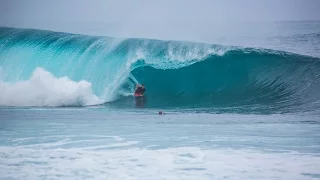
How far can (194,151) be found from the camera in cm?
354

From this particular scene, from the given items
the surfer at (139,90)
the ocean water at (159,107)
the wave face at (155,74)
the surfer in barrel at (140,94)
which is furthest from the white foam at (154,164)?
the surfer at (139,90)

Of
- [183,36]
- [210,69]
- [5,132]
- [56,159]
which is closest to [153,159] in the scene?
[56,159]

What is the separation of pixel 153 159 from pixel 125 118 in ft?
7.59

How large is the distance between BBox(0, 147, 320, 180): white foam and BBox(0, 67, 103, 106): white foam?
11.6ft

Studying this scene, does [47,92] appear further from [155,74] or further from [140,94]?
[155,74]

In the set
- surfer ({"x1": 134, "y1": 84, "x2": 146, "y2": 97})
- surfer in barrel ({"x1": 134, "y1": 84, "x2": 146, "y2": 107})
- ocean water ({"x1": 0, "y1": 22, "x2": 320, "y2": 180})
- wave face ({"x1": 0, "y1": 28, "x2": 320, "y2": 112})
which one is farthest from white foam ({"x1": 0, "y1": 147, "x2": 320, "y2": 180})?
surfer ({"x1": 134, "y1": 84, "x2": 146, "y2": 97})

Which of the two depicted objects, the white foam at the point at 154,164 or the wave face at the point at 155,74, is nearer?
the white foam at the point at 154,164

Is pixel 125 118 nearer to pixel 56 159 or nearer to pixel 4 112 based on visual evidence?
pixel 4 112

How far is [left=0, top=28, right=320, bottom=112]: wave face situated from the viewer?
667 cm

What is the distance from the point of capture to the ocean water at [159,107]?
10.2 ft

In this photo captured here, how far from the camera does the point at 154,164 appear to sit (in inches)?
122

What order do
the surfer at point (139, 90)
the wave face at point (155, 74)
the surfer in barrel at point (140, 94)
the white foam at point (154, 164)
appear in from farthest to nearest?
1. the surfer at point (139, 90)
2. the surfer in barrel at point (140, 94)
3. the wave face at point (155, 74)
4. the white foam at point (154, 164)

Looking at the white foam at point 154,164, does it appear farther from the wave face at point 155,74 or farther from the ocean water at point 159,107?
the wave face at point 155,74

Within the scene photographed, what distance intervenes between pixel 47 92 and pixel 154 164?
4594 mm
